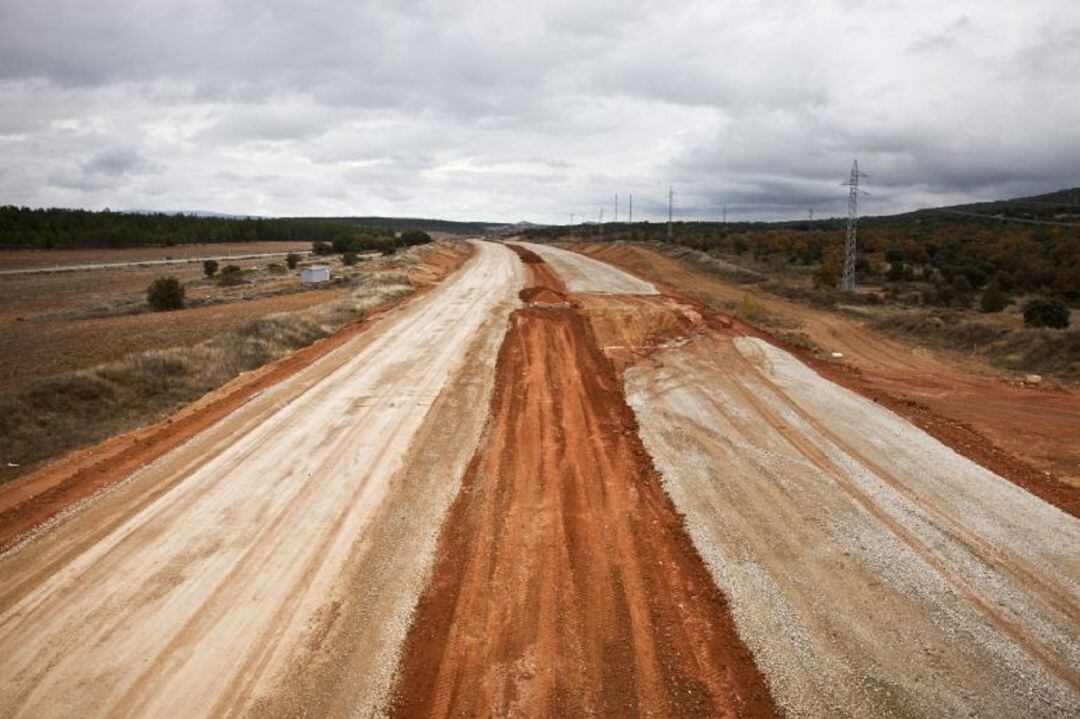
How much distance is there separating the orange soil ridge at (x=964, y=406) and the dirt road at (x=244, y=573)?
330 inches

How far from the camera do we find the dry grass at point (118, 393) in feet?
36.9

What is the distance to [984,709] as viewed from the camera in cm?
514

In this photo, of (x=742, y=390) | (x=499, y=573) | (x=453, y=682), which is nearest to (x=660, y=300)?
(x=742, y=390)

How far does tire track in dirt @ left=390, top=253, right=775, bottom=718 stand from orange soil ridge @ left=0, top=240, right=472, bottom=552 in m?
5.40

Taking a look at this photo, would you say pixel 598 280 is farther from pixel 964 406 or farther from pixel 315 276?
pixel 964 406

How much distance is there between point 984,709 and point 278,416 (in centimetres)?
1168

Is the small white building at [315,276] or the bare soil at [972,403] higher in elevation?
the small white building at [315,276]

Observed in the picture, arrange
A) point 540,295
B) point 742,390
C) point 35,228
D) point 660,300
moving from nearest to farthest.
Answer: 1. point 742,390
2. point 660,300
3. point 540,295
4. point 35,228

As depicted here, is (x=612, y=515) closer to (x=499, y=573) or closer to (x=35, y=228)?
(x=499, y=573)

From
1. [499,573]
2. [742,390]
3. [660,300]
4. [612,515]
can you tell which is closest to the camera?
[499,573]

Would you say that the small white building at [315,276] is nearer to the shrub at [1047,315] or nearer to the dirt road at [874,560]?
the dirt road at [874,560]

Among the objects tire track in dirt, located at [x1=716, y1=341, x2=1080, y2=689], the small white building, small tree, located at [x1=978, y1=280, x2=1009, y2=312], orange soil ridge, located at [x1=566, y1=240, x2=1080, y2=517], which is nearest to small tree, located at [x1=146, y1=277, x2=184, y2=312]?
the small white building

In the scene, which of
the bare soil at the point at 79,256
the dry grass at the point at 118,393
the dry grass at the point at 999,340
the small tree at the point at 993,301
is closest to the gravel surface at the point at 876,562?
the dry grass at the point at 999,340

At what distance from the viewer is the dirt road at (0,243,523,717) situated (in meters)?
5.48
